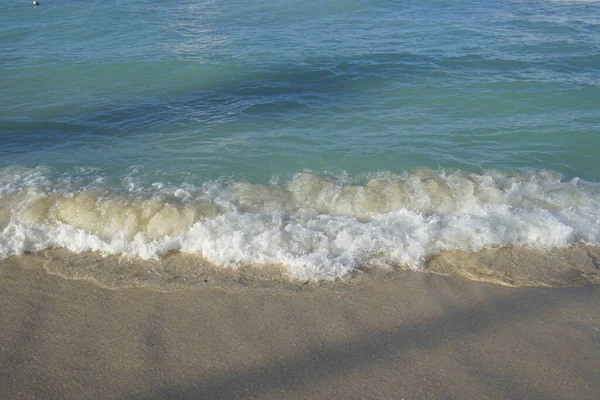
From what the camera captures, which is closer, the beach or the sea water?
the beach

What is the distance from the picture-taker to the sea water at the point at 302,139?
473 centimetres

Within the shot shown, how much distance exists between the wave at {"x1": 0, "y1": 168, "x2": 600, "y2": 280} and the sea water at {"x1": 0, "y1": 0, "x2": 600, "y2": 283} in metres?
0.02

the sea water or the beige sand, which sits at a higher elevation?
the sea water

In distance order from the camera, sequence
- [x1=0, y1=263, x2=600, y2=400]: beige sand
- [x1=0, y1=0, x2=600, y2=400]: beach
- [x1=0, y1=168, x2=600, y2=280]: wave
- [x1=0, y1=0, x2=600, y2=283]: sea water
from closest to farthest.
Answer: [x1=0, y1=263, x2=600, y2=400]: beige sand
[x1=0, y1=0, x2=600, y2=400]: beach
[x1=0, y1=168, x2=600, y2=280]: wave
[x1=0, y1=0, x2=600, y2=283]: sea water

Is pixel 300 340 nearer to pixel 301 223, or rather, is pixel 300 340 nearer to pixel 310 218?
pixel 301 223

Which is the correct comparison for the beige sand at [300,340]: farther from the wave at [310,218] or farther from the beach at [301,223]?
the wave at [310,218]

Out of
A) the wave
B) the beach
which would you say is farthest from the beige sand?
the wave

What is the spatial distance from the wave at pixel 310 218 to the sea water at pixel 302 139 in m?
0.02

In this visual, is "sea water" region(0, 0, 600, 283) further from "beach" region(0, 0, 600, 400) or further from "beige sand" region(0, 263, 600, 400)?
"beige sand" region(0, 263, 600, 400)

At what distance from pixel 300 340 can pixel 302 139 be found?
385 cm

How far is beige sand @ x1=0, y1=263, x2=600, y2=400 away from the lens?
3.17 m

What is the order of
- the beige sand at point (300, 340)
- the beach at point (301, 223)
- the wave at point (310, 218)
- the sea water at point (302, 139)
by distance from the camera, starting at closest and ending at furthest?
the beige sand at point (300, 340)
the beach at point (301, 223)
the wave at point (310, 218)
the sea water at point (302, 139)

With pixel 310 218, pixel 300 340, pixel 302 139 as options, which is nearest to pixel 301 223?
pixel 310 218

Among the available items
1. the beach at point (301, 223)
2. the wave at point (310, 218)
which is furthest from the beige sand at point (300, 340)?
the wave at point (310, 218)
